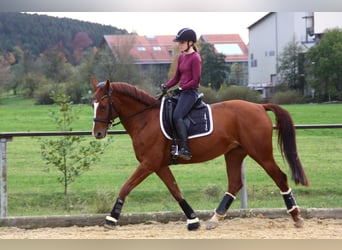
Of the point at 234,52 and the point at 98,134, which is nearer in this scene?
the point at 98,134

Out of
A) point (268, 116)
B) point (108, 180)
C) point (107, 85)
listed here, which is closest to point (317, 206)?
point (268, 116)

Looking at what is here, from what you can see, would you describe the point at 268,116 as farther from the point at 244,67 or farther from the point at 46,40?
the point at 46,40

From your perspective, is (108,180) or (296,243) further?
(108,180)

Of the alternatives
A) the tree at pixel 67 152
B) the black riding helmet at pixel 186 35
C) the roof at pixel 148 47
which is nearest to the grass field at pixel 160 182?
the tree at pixel 67 152

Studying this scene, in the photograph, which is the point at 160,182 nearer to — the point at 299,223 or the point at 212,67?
the point at 212,67

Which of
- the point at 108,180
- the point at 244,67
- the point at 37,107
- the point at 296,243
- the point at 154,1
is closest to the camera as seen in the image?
the point at 296,243

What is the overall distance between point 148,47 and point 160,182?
11.9ft

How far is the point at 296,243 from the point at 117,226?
2.15 meters

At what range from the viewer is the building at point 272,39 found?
37.3 ft

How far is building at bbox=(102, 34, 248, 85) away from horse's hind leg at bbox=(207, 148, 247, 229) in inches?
149

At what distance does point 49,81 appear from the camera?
1386 cm

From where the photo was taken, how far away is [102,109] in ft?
21.0

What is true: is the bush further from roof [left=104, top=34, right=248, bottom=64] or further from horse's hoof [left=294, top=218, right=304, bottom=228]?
horse's hoof [left=294, top=218, right=304, bottom=228]

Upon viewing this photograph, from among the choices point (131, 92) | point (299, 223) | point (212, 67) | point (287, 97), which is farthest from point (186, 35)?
point (212, 67)
